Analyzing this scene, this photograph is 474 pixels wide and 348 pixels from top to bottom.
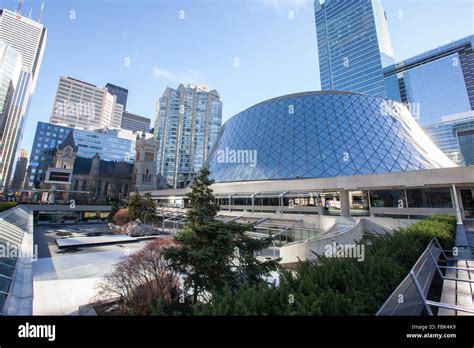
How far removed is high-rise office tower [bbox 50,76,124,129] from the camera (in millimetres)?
119938

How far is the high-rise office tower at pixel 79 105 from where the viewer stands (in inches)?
4722

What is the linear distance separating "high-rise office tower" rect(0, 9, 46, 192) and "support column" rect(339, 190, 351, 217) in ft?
290

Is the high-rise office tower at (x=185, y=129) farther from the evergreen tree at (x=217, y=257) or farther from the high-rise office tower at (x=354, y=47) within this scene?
the evergreen tree at (x=217, y=257)

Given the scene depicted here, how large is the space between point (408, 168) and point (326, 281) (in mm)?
28523

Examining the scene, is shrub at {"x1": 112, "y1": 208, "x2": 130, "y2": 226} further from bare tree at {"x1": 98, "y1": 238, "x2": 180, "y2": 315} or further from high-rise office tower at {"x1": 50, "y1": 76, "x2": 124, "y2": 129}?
high-rise office tower at {"x1": 50, "y1": 76, "x2": 124, "y2": 129}

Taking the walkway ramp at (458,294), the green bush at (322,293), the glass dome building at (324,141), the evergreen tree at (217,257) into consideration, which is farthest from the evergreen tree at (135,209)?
the walkway ramp at (458,294)

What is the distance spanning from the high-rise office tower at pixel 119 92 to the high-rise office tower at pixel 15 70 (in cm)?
8458

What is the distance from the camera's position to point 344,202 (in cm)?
1962

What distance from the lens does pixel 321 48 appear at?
404 ft

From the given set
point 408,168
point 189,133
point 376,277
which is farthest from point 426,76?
point 376,277

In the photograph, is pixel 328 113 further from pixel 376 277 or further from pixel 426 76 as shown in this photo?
pixel 426 76

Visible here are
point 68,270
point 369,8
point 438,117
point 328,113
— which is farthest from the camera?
point 369,8

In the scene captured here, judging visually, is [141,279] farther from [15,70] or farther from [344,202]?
[15,70]

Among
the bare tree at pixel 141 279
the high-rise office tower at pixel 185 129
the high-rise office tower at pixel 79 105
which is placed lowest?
the bare tree at pixel 141 279
